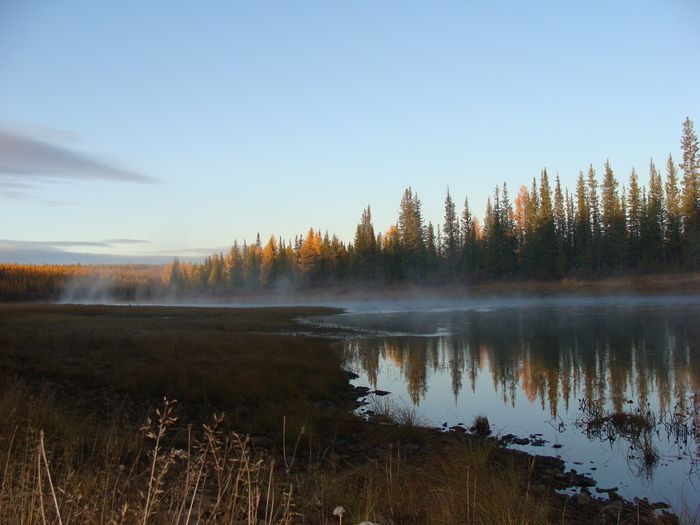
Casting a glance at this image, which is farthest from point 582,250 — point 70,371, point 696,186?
point 70,371

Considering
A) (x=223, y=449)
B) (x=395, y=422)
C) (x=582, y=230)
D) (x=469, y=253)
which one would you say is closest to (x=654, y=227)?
(x=582, y=230)

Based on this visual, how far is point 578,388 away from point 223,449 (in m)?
10.8

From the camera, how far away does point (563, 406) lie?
12.3 m

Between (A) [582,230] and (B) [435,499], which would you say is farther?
(A) [582,230]

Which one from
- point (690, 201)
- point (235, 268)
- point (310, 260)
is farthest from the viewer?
point (235, 268)

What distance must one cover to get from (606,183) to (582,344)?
6454cm

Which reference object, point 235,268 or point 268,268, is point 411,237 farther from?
point 235,268

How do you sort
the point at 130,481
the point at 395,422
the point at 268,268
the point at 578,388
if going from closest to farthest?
the point at 130,481 → the point at 395,422 → the point at 578,388 → the point at 268,268

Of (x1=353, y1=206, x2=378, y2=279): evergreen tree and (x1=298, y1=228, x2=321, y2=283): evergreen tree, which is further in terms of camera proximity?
(x1=298, y1=228, x2=321, y2=283): evergreen tree

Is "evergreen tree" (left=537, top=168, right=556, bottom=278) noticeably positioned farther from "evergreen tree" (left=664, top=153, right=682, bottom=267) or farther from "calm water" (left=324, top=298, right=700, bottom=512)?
"calm water" (left=324, top=298, right=700, bottom=512)

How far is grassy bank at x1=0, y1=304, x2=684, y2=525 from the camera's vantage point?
414 cm

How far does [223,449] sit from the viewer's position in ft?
25.6

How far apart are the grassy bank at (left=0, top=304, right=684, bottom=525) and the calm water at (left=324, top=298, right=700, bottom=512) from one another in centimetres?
152

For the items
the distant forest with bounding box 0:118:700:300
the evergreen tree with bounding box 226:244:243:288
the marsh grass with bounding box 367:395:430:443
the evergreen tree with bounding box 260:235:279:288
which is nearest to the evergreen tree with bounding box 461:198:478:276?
the distant forest with bounding box 0:118:700:300
